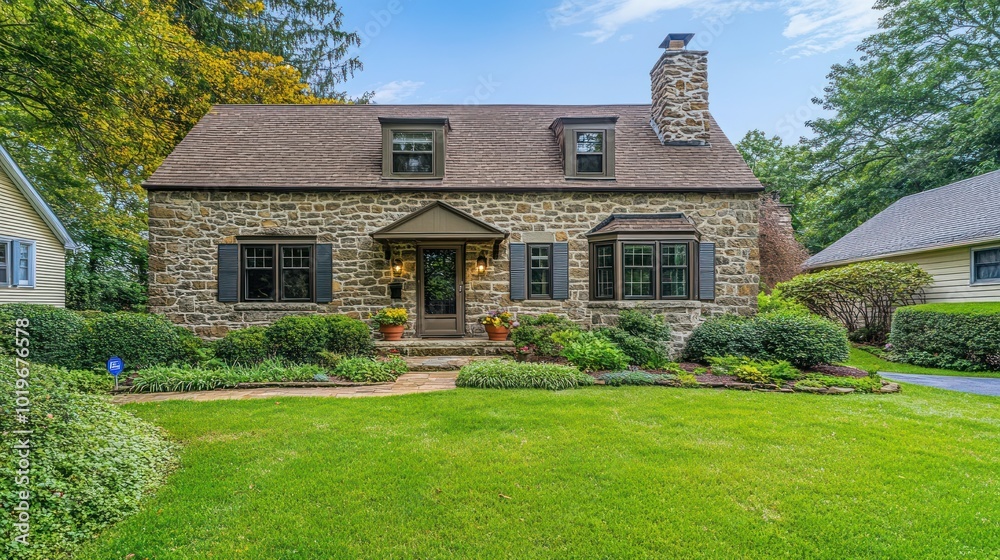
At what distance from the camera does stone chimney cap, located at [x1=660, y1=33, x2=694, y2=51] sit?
10867mm

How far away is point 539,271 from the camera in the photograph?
1030 cm

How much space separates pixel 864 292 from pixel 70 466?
1614 cm

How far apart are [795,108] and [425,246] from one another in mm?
11518

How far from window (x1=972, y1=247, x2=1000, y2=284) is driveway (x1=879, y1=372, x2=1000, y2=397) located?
3.99 m

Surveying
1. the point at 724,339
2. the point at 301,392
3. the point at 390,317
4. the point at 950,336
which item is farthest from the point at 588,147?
the point at 950,336

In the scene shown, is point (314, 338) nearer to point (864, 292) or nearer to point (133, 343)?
point (133, 343)

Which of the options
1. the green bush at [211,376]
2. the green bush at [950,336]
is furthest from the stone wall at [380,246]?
the green bush at [950,336]

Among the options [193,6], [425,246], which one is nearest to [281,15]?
[193,6]

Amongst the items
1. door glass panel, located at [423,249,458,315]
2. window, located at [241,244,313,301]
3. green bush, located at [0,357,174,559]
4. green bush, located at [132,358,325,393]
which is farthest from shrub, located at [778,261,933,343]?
green bush, located at [0,357,174,559]

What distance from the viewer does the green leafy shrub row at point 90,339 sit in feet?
24.2

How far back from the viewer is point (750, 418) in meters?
5.07

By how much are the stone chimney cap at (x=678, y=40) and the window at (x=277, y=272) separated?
10.4m

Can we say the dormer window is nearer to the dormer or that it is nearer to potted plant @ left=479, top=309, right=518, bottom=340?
the dormer

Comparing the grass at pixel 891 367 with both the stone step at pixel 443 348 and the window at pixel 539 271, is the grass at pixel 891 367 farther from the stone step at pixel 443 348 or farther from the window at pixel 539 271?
the stone step at pixel 443 348
